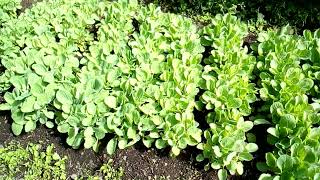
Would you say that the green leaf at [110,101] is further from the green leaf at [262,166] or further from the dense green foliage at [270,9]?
the dense green foliage at [270,9]

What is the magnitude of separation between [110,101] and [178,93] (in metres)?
0.55

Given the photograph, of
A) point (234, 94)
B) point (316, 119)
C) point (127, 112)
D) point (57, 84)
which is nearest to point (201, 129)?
point (234, 94)

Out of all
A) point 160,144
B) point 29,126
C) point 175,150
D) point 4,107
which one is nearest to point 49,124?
point 29,126

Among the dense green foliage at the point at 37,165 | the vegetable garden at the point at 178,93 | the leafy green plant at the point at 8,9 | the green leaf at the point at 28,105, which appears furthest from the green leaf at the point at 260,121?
the leafy green plant at the point at 8,9

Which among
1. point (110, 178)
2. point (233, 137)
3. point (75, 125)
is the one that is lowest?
point (110, 178)

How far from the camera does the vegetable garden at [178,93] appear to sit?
3141mm

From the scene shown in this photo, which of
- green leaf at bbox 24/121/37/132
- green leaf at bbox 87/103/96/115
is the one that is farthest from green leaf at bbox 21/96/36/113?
green leaf at bbox 87/103/96/115

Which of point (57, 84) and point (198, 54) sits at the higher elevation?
point (198, 54)

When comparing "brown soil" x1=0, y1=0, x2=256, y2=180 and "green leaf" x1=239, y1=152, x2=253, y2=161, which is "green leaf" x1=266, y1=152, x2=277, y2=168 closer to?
"green leaf" x1=239, y1=152, x2=253, y2=161

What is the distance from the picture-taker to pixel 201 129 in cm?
353

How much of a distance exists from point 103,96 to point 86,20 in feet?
4.03

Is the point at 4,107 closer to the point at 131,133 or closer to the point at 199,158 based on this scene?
the point at 131,133

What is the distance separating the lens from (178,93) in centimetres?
342

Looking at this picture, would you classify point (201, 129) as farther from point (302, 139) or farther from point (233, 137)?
point (302, 139)
